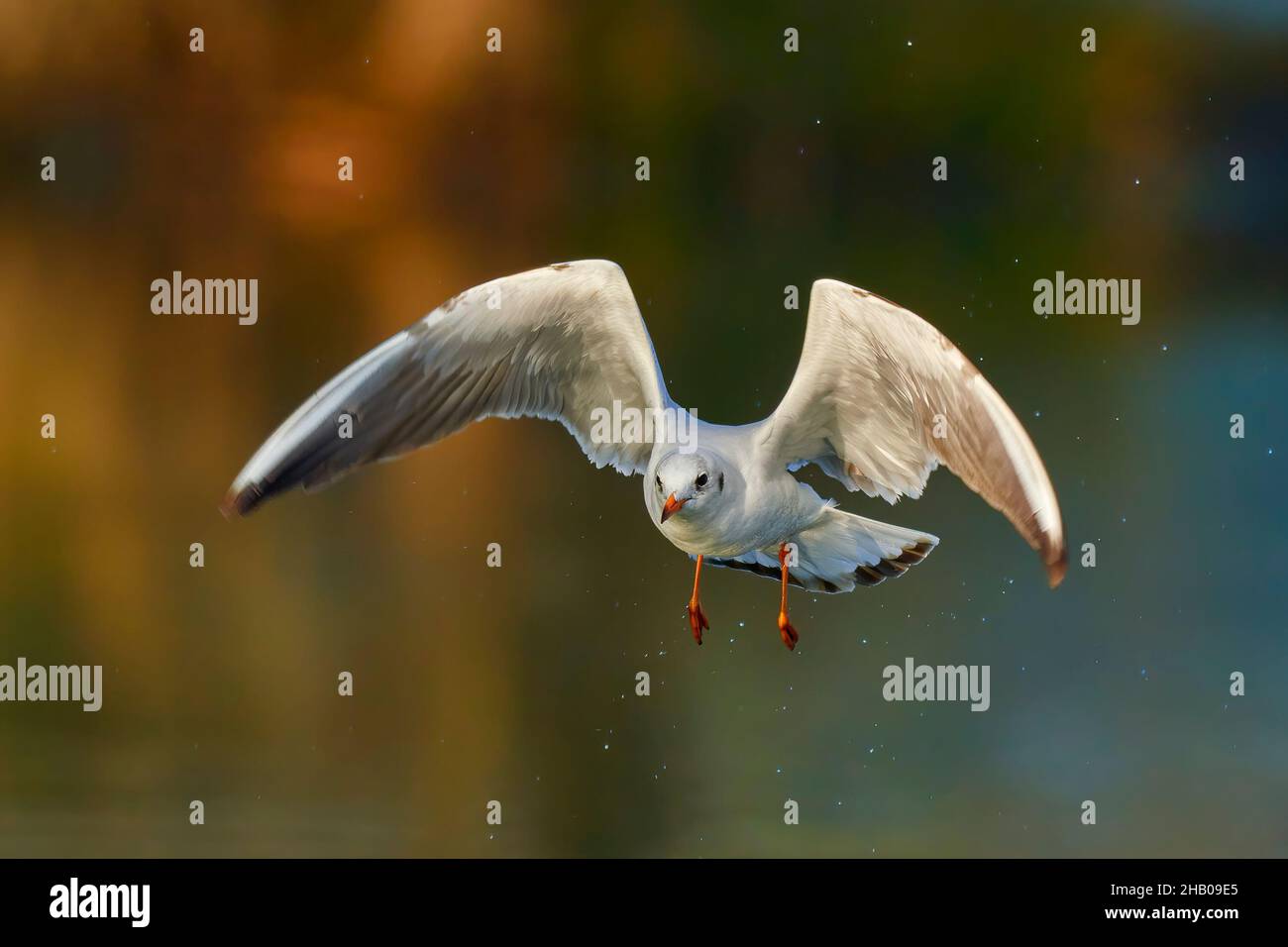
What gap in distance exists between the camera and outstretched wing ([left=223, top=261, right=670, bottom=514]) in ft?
9.73

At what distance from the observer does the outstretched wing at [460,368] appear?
2.96 metres

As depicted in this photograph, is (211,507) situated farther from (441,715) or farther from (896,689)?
(896,689)

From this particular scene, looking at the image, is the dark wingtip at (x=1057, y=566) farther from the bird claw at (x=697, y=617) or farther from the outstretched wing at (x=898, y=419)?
the bird claw at (x=697, y=617)

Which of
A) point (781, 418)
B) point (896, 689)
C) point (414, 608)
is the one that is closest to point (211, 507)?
point (414, 608)

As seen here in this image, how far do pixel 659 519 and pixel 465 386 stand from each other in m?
0.59

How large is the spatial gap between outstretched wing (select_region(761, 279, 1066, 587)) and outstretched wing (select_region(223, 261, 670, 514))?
1.05 feet

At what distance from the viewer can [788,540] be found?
3.25 m

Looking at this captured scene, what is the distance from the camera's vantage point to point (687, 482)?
2744mm

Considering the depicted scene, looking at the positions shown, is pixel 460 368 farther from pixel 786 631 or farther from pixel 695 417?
pixel 786 631

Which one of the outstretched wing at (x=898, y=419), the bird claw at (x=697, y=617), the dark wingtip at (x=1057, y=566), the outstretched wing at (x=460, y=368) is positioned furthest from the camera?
the bird claw at (x=697, y=617)

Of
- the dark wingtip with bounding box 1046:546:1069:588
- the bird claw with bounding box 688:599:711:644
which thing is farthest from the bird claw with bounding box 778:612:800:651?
the dark wingtip with bounding box 1046:546:1069:588

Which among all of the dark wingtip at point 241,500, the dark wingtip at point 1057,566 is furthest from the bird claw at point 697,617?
the dark wingtip at point 241,500

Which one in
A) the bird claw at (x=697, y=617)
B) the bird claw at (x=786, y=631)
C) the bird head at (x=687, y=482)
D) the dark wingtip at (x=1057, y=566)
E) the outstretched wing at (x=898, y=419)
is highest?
the outstretched wing at (x=898, y=419)

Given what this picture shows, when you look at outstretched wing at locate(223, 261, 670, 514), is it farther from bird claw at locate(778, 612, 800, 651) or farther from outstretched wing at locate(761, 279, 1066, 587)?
bird claw at locate(778, 612, 800, 651)
